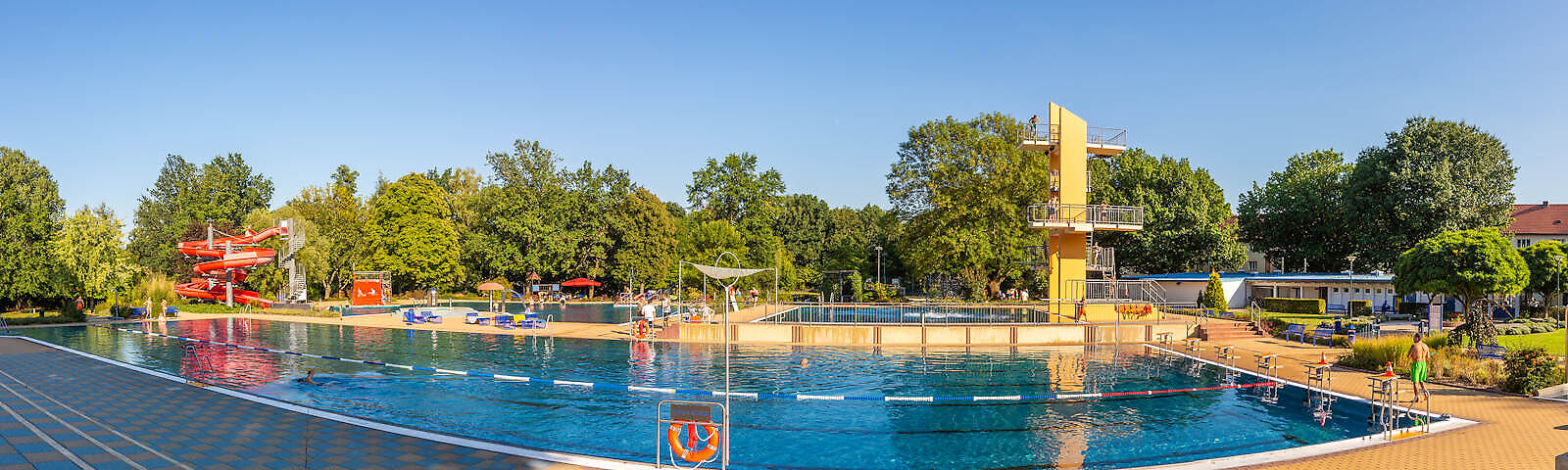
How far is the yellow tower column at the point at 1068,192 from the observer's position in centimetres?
3431

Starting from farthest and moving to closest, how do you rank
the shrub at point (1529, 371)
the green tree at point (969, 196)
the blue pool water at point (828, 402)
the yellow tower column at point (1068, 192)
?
the green tree at point (969, 196)
the yellow tower column at point (1068, 192)
the shrub at point (1529, 371)
the blue pool water at point (828, 402)

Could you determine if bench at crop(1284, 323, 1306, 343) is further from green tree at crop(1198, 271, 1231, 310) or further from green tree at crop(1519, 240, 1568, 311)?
green tree at crop(1198, 271, 1231, 310)

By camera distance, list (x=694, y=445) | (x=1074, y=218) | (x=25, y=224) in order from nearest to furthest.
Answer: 1. (x=694, y=445)
2. (x=1074, y=218)
3. (x=25, y=224)

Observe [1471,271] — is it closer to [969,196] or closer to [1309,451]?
[1309,451]

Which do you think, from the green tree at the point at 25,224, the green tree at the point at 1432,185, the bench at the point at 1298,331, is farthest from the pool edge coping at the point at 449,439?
the green tree at the point at 1432,185

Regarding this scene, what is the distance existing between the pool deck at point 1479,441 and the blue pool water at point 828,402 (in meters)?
1.31

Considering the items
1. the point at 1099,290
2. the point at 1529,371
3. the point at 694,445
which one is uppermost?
the point at 1099,290

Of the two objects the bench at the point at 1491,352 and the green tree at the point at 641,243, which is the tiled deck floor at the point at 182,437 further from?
the green tree at the point at 641,243

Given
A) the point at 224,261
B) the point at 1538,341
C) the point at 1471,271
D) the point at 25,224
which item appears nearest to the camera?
the point at 1471,271

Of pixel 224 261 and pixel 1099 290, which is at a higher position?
pixel 224 261

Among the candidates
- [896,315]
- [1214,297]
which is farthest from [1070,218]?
[1214,297]

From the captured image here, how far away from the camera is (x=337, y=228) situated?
6881cm

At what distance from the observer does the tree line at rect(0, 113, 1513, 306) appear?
4350cm

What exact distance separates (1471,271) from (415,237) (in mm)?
63864
